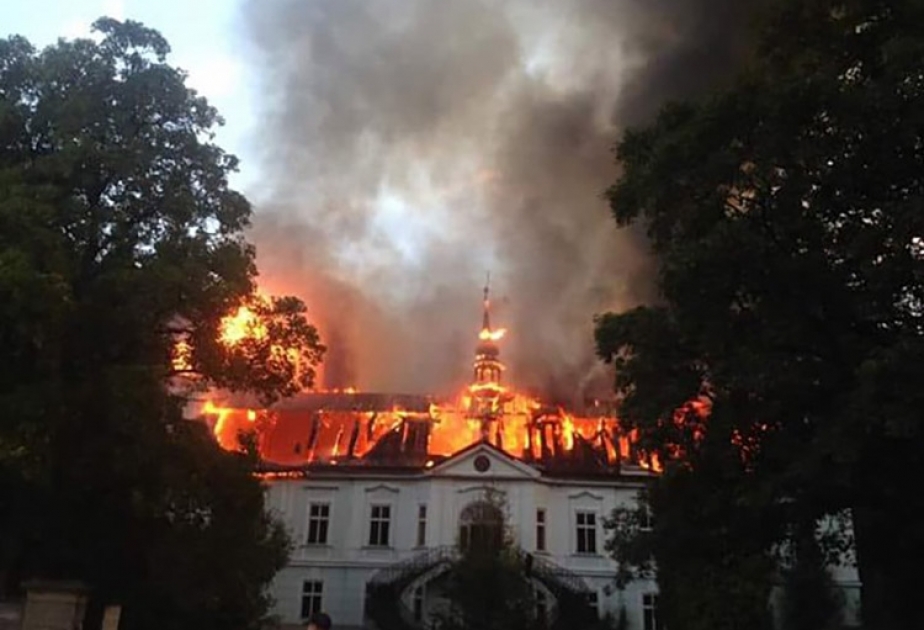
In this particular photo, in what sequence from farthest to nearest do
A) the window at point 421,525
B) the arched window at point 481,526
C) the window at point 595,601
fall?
the window at point 421,525
the window at point 595,601
the arched window at point 481,526

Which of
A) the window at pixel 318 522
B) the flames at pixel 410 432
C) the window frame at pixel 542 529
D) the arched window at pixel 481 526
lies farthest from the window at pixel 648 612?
the window at pixel 318 522

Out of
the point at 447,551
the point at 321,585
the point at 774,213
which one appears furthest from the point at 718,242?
the point at 321,585

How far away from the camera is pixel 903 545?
14703 millimetres

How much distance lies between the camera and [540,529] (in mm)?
38906

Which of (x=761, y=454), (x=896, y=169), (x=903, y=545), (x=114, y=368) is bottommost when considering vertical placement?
(x=903, y=545)

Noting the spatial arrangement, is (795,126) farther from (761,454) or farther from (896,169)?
(761,454)

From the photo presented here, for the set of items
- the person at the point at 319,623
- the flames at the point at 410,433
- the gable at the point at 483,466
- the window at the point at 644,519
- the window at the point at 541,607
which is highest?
the flames at the point at 410,433

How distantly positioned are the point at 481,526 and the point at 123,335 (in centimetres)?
2203

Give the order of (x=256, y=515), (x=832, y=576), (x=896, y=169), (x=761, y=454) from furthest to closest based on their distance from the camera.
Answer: (x=832, y=576) → (x=256, y=515) → (x=761, y=454) → (x=896, y=169)

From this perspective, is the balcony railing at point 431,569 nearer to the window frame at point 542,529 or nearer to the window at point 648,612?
the window frame at point 542,529

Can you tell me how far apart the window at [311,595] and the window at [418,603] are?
13.8 feet

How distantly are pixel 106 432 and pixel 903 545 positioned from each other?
13.6 metres

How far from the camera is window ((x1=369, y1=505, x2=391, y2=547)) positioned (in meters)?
39.1

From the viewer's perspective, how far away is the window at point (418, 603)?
36.8m
